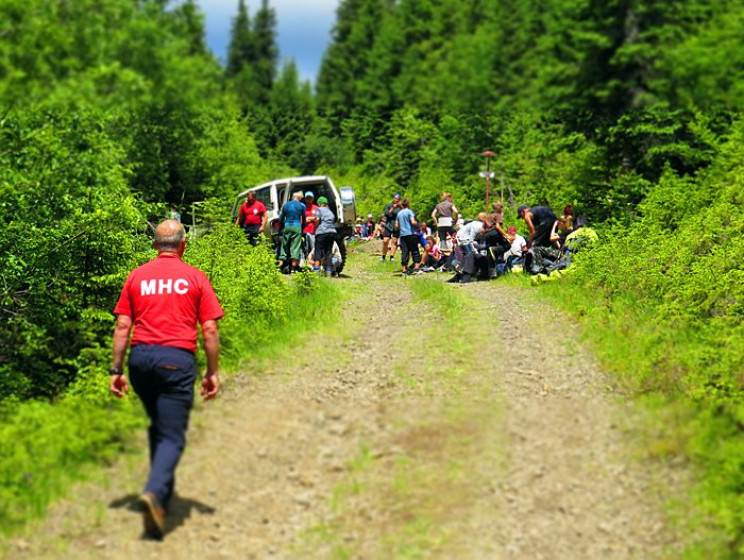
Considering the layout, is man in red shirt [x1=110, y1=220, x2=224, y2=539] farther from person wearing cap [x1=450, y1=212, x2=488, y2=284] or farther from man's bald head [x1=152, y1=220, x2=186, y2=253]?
person wearing cap [x1=450, y1=212, x2=488, y2=284]

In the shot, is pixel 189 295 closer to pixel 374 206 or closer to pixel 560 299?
pixel 560 299

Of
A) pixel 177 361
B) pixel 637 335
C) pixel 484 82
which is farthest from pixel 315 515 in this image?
pixel 484 82

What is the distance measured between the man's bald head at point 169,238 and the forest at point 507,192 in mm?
1858

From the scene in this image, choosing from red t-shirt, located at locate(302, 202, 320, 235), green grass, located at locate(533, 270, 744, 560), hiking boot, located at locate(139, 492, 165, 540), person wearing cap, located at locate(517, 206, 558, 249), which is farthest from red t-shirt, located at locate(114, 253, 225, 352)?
red t-shirt, located at locate(302, 202, 320, 235)

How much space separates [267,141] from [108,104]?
228ft

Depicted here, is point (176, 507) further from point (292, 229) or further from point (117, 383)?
point (292, 229)

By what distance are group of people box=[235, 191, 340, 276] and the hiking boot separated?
38.9ft

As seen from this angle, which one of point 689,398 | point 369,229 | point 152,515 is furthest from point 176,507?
point 369,229

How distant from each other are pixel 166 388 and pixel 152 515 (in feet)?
2.69

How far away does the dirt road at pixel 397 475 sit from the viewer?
561 centimetres

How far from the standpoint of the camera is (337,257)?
62.7ft

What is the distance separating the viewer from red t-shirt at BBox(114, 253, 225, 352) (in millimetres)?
5715

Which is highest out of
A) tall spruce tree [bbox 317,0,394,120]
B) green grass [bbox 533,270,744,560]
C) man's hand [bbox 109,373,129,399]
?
tall spruce tree [bbox 317,0,394,120]

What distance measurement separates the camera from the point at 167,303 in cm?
577
